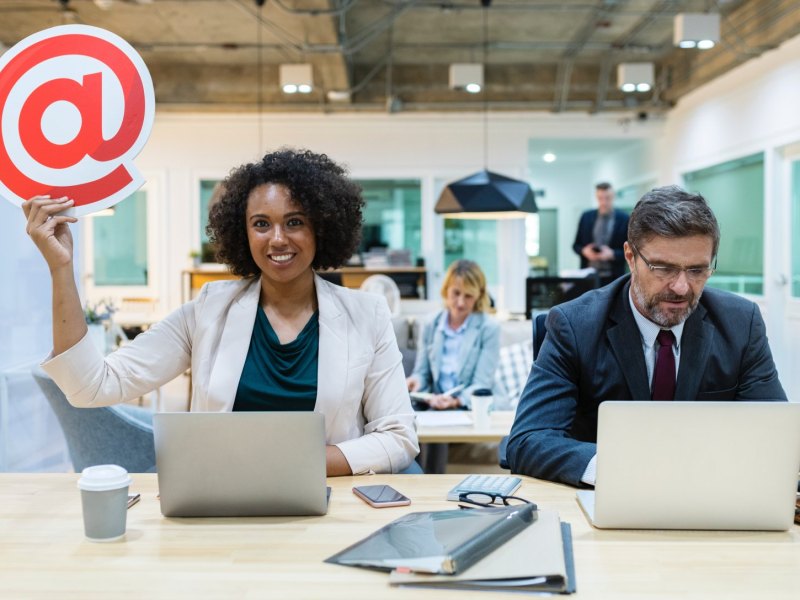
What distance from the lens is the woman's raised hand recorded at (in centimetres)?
169

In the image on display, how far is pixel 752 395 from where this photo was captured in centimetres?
200

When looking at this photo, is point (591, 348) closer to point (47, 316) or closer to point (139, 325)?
point (47, 316)

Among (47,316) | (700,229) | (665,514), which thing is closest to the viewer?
(665,514)

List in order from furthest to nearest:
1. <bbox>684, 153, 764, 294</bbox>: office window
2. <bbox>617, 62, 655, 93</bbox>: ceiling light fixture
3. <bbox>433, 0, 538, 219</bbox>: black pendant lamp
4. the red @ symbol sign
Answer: <bbox>617, 62, 655, 93</bbox>: ceiling light fixture, <bbox>684, 153, 764, 294</bbox>: office window, <bbox>433, 0, 538, 219</bbox>: black pendant lamp, the red @ symbol sign

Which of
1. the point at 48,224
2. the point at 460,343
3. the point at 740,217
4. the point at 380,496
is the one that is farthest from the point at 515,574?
the point at 740,217

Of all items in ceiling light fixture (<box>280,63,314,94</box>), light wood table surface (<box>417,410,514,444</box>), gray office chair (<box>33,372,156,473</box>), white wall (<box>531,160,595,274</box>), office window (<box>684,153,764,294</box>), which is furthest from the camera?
white wall (<box>531,160,595,274</box>)

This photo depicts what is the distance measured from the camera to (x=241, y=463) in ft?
4.91

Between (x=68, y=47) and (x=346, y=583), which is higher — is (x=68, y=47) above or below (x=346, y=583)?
above

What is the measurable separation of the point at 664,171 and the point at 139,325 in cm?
647

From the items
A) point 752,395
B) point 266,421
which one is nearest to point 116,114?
point 266,421

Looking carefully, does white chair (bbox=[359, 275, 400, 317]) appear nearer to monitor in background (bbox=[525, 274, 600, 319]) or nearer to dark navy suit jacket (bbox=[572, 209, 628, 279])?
monitor in background (bbox=[525, 274, 600, 319])

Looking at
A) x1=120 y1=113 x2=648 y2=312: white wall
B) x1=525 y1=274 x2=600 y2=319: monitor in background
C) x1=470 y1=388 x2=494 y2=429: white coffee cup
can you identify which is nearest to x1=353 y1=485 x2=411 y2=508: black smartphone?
x1=470 y1=388 x2=494 y2=429: white coffee cup

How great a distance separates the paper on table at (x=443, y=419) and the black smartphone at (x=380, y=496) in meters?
1.60

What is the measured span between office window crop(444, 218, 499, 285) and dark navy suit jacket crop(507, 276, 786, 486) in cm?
785
